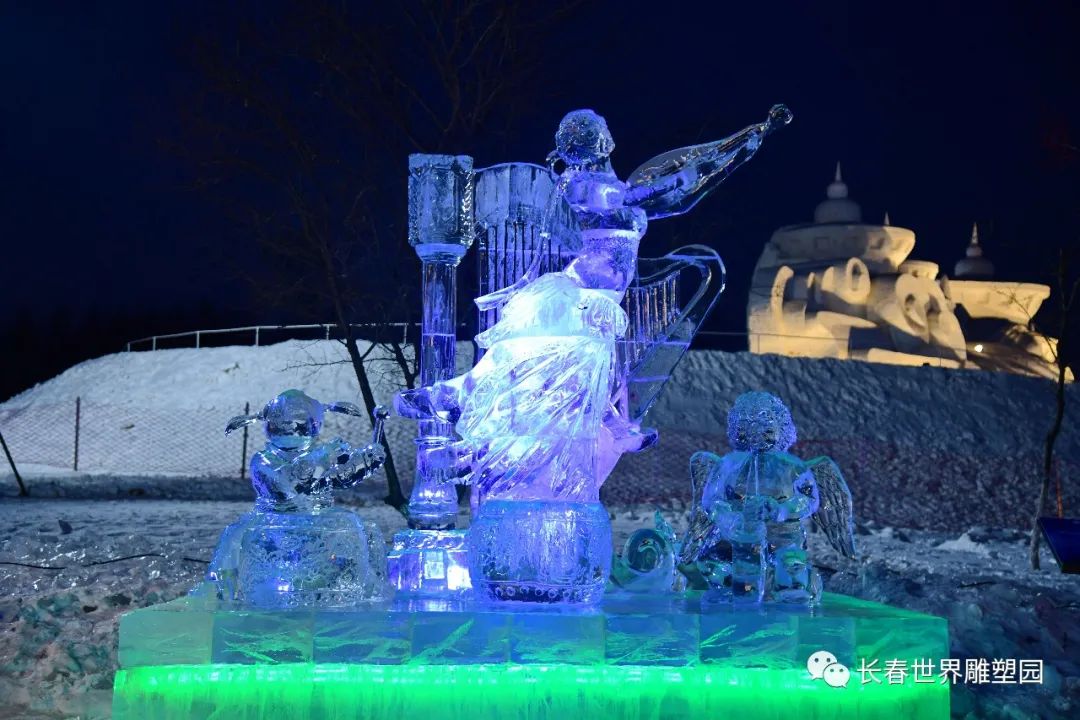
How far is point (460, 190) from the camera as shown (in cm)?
512

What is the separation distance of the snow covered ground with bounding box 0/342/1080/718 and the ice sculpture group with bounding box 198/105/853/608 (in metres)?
1.62

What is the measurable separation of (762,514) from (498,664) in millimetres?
1170

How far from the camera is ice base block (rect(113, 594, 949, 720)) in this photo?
375 cm

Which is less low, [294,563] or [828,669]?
[294,563]

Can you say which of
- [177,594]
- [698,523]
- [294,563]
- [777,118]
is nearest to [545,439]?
[698,523]

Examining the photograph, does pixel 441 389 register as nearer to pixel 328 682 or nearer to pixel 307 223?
pixel 328 682

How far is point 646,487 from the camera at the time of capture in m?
17.0

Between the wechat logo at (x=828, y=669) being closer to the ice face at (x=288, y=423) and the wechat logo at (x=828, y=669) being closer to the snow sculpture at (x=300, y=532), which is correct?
the snow sculpture at (x=300, y=532)

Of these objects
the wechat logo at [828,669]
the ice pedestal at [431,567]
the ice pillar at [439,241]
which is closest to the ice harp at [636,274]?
the ice pillar at [439,241]

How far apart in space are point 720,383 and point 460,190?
17.5m

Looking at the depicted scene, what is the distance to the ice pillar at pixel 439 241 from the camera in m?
5.04

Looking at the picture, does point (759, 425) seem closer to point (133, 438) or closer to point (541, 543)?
point (541, 543)

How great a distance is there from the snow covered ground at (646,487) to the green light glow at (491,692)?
158 centimetres

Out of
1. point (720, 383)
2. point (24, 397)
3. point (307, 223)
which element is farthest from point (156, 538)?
point (24, 397)
